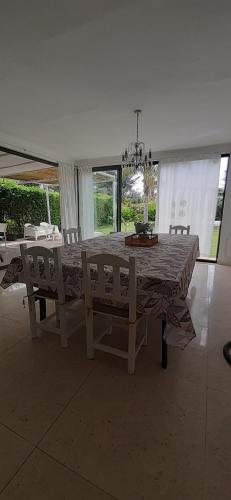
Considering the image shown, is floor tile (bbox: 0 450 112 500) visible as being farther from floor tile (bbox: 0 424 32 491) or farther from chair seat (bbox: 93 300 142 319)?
chair seat (bbox: 93 300 142 319)

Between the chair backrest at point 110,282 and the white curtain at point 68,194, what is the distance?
3.75 m

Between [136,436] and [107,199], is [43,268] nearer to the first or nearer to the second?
[136,436]

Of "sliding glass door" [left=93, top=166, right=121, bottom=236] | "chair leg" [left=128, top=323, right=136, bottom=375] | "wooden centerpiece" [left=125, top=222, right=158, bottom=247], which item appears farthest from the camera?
"sliding glass door" [left=93, top=166, right=121, bottom=236]

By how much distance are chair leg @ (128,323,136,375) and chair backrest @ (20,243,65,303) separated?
57 cm

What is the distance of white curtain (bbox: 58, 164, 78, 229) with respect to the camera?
4.81 meters

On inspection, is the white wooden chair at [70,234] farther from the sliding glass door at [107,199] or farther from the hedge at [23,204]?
the hedge at [23,204]

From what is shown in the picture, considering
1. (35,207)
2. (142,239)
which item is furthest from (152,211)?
(35,207)

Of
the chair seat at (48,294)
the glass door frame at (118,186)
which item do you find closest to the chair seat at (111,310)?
the chair seat at (48,294)

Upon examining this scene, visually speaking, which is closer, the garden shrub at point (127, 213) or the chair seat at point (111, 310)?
the chair seat at point (111, 310)

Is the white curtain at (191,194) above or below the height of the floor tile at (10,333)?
above

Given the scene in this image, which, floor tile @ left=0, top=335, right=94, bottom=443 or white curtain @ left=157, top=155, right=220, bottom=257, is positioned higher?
white curtain @ left=157, top=155, right=220, bottom=257

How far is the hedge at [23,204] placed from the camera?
698cm

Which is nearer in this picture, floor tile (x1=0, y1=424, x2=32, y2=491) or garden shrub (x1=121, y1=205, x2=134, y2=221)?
floor tile (x1=0, y1=424, x2=32, y2=491)

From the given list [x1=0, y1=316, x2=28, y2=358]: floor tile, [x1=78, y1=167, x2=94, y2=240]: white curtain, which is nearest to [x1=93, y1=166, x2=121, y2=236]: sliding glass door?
[x1=78, y1=167, x2=94, y2=240]: white curtain
